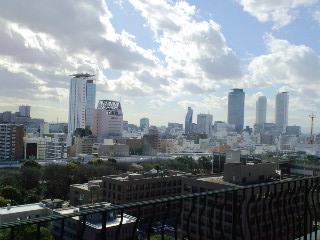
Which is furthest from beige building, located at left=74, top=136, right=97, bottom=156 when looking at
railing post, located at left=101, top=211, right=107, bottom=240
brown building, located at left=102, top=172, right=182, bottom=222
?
railing post, located at left=101, top=211, right=107, bottom=240

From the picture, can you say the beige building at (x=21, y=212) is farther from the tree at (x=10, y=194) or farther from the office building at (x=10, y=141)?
the office building at (x=10, y=141)

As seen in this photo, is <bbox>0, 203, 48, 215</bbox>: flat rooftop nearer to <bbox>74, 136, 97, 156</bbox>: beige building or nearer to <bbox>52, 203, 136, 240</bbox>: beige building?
<bbox>52, 203, 136, 240</bbox>: beige building

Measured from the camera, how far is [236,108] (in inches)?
6811

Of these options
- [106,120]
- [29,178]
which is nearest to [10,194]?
[29,178]

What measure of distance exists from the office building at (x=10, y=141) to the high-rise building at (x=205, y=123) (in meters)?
108

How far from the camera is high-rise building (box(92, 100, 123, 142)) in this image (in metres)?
85.3

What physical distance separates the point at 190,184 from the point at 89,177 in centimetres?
1659

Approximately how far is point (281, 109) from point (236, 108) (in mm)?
20124

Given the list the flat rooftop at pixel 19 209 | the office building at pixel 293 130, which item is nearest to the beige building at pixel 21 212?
the flat rooftop at pixel 19 209

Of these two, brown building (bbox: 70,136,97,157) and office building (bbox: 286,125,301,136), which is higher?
office building (bbox: 286,125,301,136)

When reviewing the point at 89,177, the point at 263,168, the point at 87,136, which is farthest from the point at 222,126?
the point at 263,168

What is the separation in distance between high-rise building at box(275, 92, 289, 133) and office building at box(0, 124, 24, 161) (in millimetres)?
136284

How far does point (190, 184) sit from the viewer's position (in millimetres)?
17906

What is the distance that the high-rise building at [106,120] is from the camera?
8531 cm
